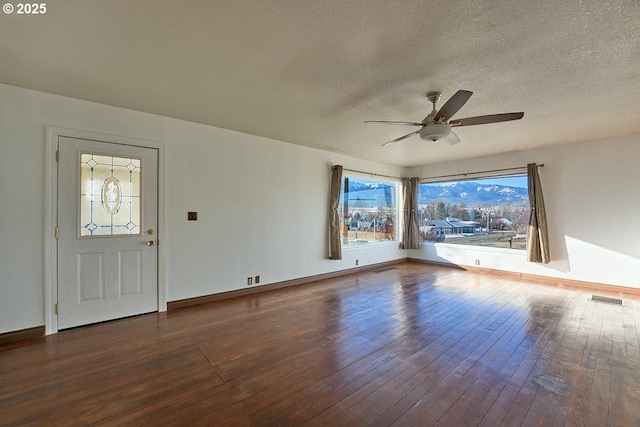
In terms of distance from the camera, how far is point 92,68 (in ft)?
8.05

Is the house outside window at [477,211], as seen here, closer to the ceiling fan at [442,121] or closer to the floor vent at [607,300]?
the floor vent at [607,300]

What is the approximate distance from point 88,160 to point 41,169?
42 cm

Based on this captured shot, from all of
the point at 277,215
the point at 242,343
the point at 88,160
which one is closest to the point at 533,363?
the point at 242,343

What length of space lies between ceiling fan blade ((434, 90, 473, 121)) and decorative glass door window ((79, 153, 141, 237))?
367 centimetres

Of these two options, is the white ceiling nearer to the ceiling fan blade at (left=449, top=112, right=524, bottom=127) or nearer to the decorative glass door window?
the ceiling fan blade at (left=449, top=112, right=524, bottom=127)

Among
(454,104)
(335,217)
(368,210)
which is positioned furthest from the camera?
(368,210)

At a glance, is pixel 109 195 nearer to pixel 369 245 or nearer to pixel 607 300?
pixel 369 245

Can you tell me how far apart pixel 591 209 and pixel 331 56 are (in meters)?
5.51

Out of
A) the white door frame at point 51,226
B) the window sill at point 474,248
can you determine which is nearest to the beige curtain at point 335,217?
the window sill at point 474,248

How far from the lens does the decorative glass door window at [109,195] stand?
321 cm

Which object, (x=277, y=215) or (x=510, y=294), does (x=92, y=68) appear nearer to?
(x=277, y=215)

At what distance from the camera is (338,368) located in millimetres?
2338

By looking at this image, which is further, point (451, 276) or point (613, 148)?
point (451, 276)

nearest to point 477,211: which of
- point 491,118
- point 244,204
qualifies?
point 491,118
